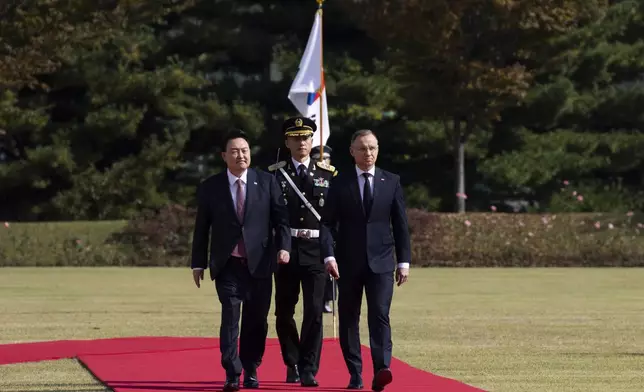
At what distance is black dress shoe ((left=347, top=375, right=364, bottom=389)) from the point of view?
11.3 m

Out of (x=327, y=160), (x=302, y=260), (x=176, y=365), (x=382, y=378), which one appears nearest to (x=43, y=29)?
(x=327, y=160)

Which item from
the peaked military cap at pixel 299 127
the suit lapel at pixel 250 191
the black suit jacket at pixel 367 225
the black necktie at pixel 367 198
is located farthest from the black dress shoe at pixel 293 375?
the peaked military cap at pixel 299 127

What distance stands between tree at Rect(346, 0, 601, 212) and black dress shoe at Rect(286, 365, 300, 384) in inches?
962

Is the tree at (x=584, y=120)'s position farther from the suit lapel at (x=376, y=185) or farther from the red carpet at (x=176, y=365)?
the suit lapel at (x=376, y=185)

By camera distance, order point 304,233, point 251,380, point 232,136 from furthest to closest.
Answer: point 304,233 < point 251,380 < point 232,136

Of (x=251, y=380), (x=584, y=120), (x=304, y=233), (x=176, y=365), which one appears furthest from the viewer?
(x=584, y=120)

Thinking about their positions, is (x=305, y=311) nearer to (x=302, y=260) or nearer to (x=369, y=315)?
(x=302, y=260)

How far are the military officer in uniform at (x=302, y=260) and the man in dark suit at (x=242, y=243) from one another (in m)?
0.29

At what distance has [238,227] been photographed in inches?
452

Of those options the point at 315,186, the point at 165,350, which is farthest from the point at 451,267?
the point at 315,186

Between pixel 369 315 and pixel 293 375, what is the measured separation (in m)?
0.99

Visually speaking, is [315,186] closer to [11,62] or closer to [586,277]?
[586,277]

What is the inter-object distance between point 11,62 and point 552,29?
1237 cm

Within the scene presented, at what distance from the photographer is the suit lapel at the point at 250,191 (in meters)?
11.5
